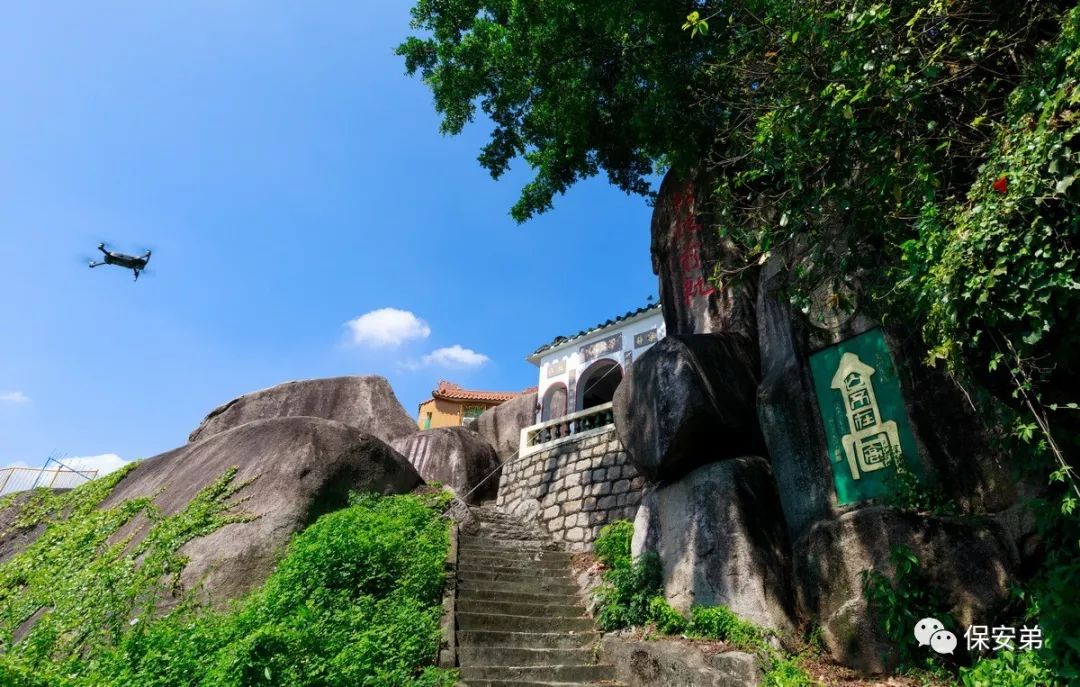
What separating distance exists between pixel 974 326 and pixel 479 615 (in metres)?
6.29

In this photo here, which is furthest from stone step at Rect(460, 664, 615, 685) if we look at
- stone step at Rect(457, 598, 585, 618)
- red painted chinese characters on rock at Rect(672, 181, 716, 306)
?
red painted chinese characters on rock at Rect(672, 181, 716, 306)

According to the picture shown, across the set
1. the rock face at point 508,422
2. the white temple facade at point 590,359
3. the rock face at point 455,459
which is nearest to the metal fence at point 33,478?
the rock face at point 455,459

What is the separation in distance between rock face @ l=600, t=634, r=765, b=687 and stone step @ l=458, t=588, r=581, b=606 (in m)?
1.44

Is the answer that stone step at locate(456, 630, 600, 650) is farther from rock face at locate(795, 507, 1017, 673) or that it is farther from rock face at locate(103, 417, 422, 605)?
rock face at locate(103, 417, 422, 605)

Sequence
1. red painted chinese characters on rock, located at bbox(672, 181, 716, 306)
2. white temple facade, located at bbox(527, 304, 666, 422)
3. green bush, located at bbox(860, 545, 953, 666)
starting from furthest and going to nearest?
white temple facade, located at bbox(527, 304, 666, 422), red painted chinese characters on rock, located at bbox(672, 181, 716, 306), green bush, located at bbox(860, 545, 953, 666)

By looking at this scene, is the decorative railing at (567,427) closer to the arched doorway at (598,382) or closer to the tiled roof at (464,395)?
the arched doorway at (598,382)

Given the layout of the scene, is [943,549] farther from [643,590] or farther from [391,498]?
[391,498]

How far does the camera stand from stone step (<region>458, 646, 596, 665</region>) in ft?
21.9

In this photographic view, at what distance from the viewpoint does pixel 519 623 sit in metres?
7.79

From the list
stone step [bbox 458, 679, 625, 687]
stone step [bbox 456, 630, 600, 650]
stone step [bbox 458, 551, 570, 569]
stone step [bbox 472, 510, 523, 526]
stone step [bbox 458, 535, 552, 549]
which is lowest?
stone step [bbox 458, 679, 625, 687]

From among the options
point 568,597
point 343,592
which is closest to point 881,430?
point 568,597

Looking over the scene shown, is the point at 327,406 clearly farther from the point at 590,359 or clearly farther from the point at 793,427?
the point at 793,427

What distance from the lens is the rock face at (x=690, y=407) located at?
826 cm

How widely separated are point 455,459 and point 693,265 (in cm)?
977
